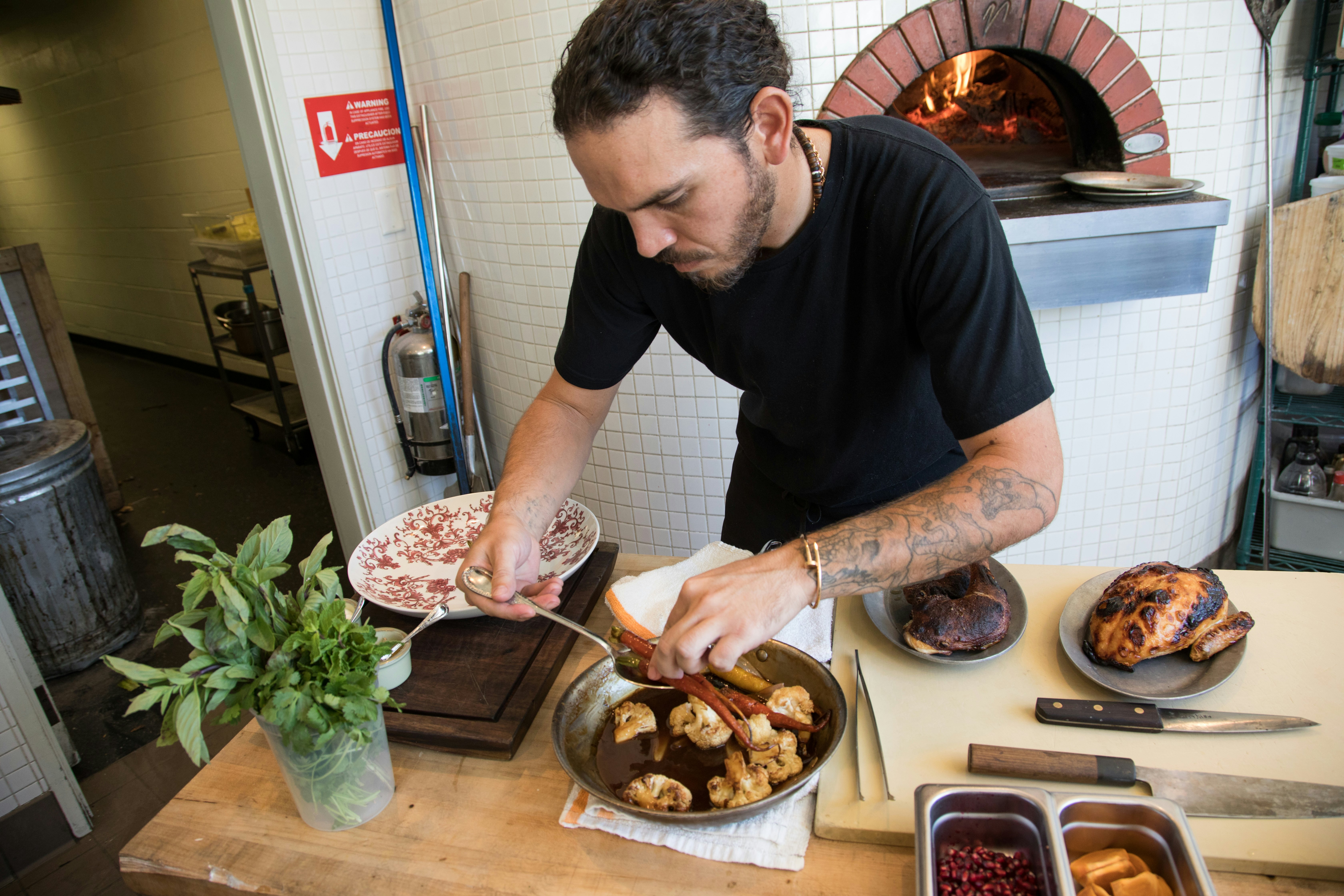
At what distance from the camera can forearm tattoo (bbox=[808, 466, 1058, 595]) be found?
1124 mm

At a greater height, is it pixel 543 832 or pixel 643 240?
pixel 643 240

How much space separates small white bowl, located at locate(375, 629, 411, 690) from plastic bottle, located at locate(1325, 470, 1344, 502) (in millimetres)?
2823

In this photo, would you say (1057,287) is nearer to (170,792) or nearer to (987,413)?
(987,413)

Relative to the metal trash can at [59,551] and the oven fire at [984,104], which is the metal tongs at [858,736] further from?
the metal trash can at [59,551]

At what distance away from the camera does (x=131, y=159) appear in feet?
19.2

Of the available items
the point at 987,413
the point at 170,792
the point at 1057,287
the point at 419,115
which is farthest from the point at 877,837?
the point at 419,115

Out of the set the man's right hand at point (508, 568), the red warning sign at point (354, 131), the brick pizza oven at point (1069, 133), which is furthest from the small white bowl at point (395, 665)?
the red warning sign at point (354, 131)

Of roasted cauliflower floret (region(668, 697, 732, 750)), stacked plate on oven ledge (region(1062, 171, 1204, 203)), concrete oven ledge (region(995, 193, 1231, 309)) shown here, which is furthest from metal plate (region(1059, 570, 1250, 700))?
stacked plate on oven ledge (region(1062, 171, 1204, 203))

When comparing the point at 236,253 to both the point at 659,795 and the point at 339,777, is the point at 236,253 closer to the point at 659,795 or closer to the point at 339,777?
the point at 339,777

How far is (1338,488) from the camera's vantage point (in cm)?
265

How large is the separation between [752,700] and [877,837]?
0.24 meters

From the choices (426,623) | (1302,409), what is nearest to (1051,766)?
(426,623)

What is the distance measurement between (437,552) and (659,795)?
78cm

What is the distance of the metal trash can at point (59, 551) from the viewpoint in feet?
9.18
